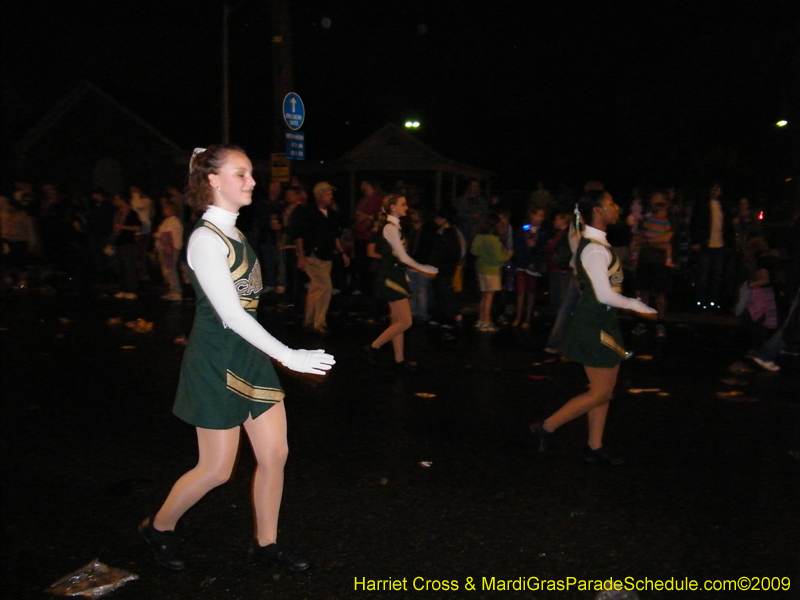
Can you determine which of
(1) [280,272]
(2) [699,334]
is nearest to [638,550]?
(2) [699,334]

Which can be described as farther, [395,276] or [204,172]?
[395,276]

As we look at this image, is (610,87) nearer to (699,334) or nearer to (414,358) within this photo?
(699,334)

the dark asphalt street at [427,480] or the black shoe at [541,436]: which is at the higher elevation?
the black shoe at [541,436]

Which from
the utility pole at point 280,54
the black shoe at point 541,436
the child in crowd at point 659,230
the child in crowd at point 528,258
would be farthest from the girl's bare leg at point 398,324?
the utility pole at point 280,54

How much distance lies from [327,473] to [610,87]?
3213 cm

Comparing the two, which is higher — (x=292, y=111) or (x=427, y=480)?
(x=292, y=111)

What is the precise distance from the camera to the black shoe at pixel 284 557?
161 inches

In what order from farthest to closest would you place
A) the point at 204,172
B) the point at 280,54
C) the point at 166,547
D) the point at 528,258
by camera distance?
the point at 280,54 → the point at 528,258 → the point at 166,547 → the point at 204,172

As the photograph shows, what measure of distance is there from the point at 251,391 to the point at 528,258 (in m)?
8.24

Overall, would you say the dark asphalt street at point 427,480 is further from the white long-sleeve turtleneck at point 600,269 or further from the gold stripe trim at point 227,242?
the gold stripe trim at point 227,242

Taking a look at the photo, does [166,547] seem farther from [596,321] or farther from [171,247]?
[171,247]

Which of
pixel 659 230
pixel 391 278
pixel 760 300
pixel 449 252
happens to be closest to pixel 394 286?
pixel 391 278

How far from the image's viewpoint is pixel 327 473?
5574 millimetres

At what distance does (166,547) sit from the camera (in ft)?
13.5
